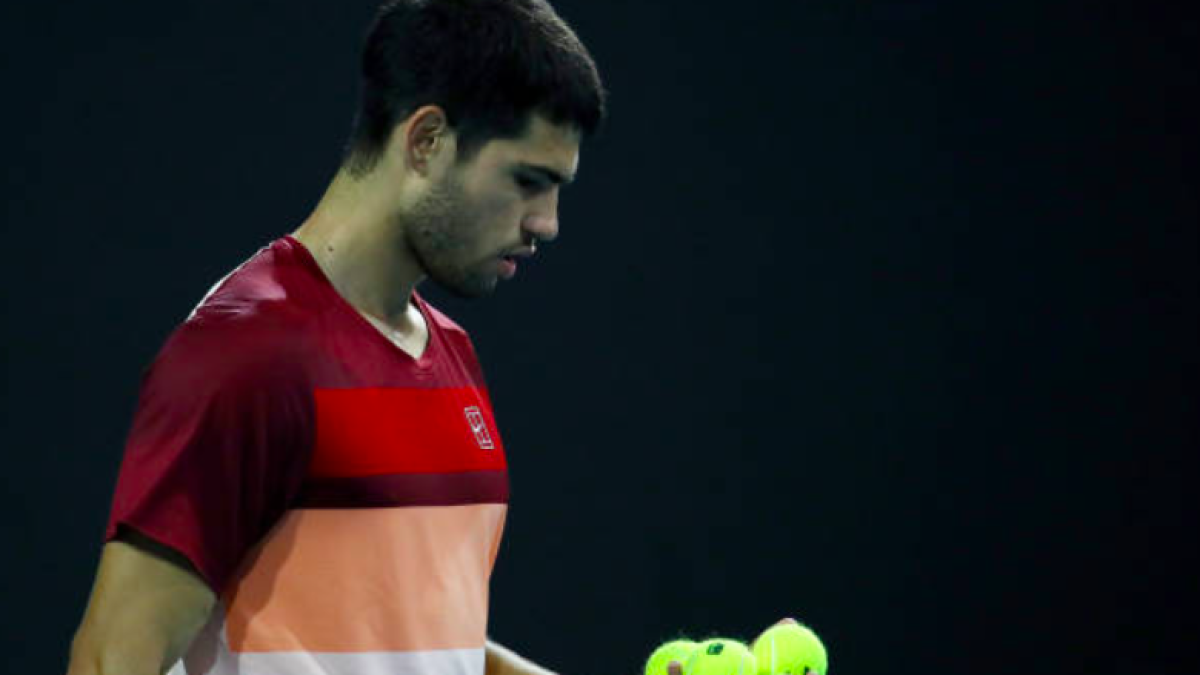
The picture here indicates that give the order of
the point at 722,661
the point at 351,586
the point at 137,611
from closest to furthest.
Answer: the point at 137,611 < the point at 351,586 < the point at 722,661

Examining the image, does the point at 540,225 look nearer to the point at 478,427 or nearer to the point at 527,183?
the point at 527,183

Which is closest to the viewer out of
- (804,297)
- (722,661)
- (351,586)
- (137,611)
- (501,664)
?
(137,611)

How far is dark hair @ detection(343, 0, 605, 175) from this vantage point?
96 centimetres

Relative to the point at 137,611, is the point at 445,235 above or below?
above

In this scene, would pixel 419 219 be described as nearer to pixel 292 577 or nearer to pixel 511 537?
pixel 292 577

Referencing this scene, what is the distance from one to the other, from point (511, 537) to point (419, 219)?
1.82m

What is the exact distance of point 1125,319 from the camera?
9.87 feet

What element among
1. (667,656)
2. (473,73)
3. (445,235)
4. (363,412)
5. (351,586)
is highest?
(473,73)

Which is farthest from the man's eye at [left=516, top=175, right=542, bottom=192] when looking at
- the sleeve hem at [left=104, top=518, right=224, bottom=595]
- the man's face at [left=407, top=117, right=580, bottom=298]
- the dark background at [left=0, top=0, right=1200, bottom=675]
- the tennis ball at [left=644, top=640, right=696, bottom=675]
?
the dark background at [left=0, top=0, right=1200, bottom=675]

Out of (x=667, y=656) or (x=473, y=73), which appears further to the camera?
(x=667, y=656)

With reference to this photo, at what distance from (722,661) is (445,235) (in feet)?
2.22

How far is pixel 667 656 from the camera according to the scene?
4.82 feet

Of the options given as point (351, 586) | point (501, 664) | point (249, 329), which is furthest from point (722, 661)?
point (249, 329)

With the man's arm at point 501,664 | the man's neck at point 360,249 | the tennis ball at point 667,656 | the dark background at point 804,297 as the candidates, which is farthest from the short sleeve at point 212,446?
the dark background at point 804,297
